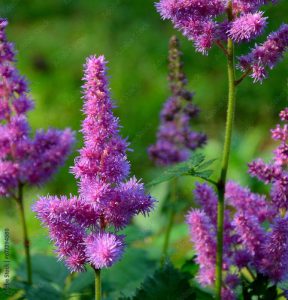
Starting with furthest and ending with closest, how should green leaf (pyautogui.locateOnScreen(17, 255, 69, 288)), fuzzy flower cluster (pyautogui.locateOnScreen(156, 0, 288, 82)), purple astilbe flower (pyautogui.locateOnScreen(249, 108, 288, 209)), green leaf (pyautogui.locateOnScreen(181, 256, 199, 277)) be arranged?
green leaf (pyautogui.locateOnScreen(17, 255, 69, 288)) < green leaf (pyautogui.locateOnScreen(181, 256, 199, 277)) < purple astilbe flower (pyautogui.locateOnScreen(249, 108, 288, 209)) < fuzzy flower cluster (pyautogui.locateOnScreen(156, 0, 288, 82))

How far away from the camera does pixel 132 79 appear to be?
7820 mm

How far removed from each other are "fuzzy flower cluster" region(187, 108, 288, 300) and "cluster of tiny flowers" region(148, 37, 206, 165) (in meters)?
0.87

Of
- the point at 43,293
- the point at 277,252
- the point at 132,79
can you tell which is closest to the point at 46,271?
the point at 43,293

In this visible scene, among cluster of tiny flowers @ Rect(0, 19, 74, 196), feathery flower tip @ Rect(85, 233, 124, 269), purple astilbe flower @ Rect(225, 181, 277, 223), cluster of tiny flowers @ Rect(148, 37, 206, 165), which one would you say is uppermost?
cluster of tiny flowers @ Rect(148, 37, 206, 165)

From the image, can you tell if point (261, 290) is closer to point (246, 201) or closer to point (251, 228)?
point (251, 228)

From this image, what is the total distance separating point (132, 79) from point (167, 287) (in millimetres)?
5428

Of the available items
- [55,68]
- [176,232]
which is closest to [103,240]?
[176,232]

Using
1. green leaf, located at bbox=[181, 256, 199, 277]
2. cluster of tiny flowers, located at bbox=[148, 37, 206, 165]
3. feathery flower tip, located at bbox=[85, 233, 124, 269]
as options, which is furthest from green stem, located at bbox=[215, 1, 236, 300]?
cluster of tiny flowers, located at bbox=[148, 37, 206, 165]

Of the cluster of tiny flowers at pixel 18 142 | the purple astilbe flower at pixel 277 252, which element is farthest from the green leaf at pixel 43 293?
the purple astilbe flower at pixel 277 252

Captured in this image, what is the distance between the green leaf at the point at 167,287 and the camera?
99.3 inches

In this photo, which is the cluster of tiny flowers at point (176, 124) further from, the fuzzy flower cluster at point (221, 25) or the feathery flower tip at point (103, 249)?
the feathery flower tip at point (103, 249)

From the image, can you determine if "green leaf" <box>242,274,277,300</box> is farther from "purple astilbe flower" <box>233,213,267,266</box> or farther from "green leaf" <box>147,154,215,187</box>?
"green leaf" <box>147,154,215,187</box>

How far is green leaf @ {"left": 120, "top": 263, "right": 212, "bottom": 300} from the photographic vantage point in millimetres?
2521

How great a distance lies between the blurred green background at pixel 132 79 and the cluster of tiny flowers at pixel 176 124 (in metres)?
2.06
